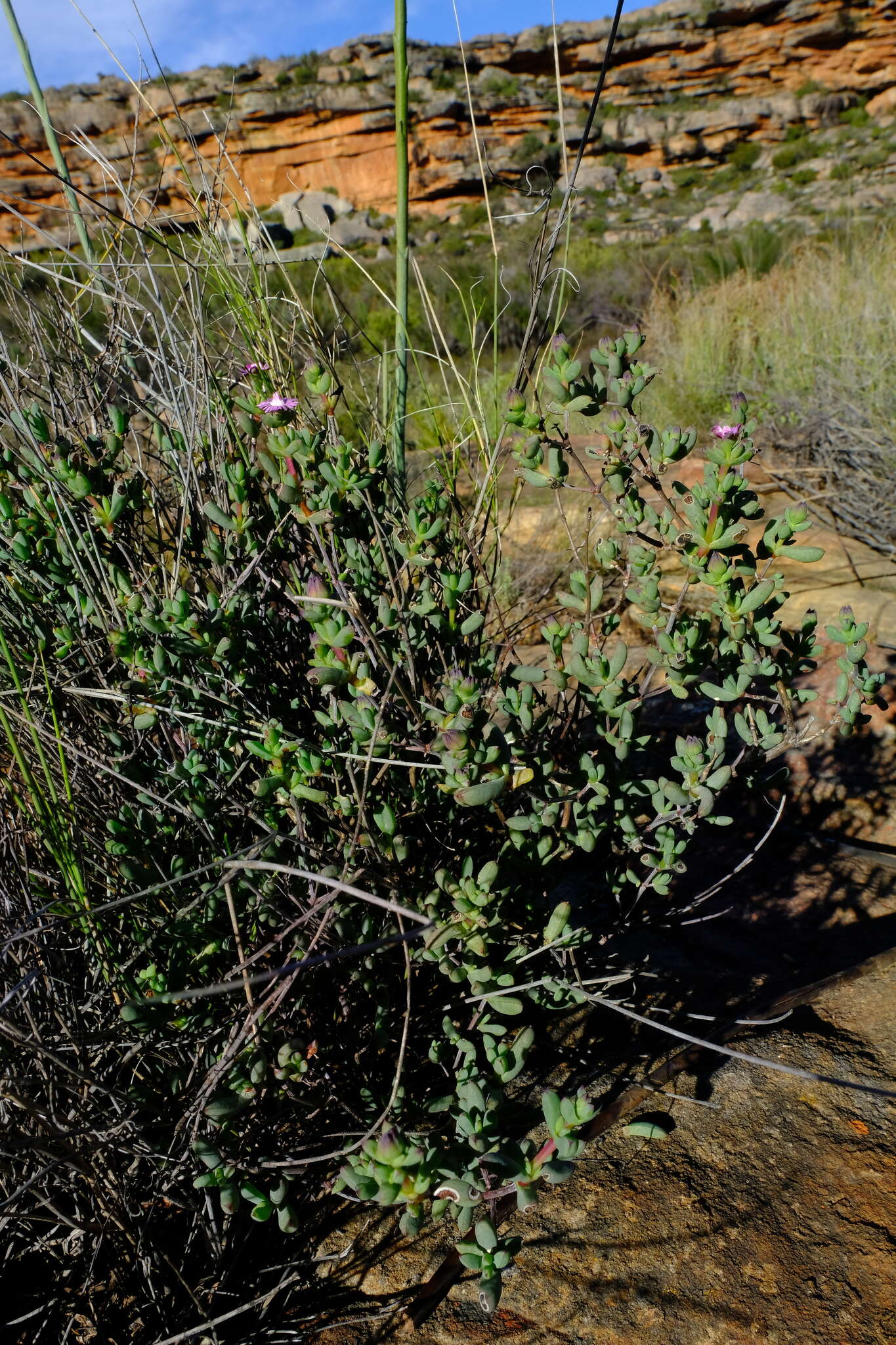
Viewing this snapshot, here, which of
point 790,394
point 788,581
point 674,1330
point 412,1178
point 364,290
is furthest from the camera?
point 364,290

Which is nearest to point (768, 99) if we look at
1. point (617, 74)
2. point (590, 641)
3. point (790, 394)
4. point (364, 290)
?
point (617, 74)

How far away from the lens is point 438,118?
28141 millimetres

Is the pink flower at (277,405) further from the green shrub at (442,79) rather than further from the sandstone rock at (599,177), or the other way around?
the green shrub at (442,79)

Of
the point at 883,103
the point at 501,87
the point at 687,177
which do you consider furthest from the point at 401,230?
the point at 501,87

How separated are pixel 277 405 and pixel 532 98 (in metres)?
33.8

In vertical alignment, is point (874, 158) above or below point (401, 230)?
above

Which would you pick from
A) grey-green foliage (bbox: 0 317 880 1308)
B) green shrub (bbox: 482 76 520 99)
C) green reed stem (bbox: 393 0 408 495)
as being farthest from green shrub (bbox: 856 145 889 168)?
grey-green foliage (bbox: 0 317 880 1308)

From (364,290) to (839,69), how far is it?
26347mm

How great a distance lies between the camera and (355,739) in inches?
42.6

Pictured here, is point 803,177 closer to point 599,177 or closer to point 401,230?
point 599,177

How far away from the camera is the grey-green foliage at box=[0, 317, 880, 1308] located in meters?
0.99

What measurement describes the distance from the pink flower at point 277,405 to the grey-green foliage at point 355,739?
0.07ft

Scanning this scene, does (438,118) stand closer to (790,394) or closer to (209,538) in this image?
(790,394)

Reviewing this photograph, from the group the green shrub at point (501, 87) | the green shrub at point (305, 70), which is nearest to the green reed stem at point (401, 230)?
the green shrub at point (501, 87)
